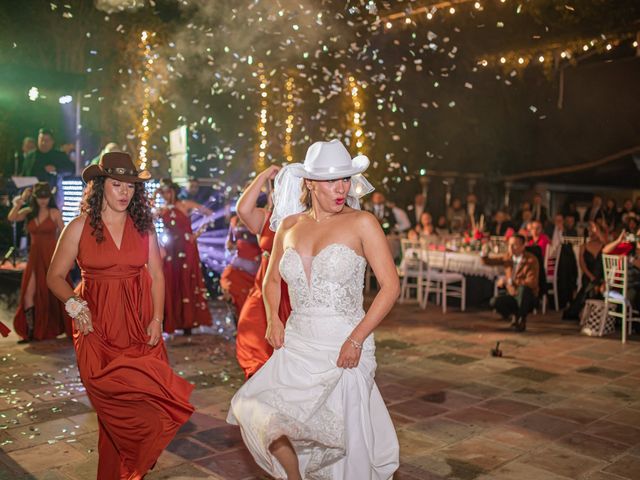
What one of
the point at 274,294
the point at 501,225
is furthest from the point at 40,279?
the point at 501,225

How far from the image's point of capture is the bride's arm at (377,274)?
109 inches

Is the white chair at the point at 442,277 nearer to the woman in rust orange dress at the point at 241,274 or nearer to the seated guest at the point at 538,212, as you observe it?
the seated guest at the point at 538,212

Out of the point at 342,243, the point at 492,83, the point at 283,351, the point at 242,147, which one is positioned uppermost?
the point at 492,83

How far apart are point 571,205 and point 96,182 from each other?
43.9 feet

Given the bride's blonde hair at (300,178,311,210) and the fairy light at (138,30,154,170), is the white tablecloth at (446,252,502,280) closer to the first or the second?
the bride's blonde hair at (300,178,311,210)

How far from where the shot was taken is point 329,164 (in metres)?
2.94

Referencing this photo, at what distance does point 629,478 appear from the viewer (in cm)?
378

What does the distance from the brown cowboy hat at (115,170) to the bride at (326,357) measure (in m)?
0.98

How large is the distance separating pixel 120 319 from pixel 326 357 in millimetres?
1183

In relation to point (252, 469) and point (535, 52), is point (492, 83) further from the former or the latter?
point (252, 469)

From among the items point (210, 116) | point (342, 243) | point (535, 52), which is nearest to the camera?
point (342, 243)

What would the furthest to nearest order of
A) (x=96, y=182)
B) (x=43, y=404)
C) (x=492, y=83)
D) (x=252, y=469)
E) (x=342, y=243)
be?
(x=492, y=83), (x=43, y=404), (x=252, y=469), (x=96, y=182), (x=342, y=243)

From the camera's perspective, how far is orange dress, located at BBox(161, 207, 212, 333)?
784 centimetres

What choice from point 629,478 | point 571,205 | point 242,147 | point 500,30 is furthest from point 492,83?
point 629,478
